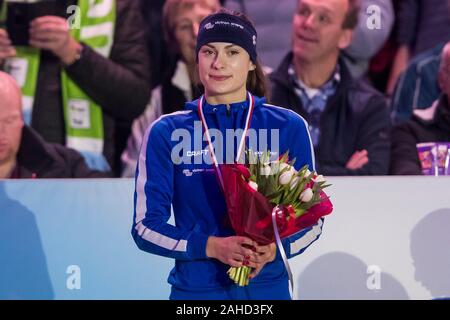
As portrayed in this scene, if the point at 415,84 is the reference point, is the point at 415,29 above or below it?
above

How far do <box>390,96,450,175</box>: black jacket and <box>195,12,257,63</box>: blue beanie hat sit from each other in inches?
58.9

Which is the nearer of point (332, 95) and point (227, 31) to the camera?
point (227, 31)

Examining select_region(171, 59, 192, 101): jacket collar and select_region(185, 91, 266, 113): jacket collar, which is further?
select_region(171, 59, 192, 101): jacket collar

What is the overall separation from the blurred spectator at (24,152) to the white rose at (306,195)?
1848 millimetres

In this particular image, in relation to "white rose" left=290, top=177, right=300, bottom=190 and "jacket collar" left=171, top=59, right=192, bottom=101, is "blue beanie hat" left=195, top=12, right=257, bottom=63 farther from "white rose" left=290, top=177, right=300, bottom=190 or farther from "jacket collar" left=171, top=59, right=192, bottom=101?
"jacket collar" left=171, top=59, right=192, bottom=101

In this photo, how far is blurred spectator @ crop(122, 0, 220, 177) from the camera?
13.5 feet

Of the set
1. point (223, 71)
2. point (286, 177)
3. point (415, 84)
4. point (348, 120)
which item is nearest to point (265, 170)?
point (286, 177)

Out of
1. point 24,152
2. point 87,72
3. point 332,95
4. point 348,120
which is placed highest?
point 87,72

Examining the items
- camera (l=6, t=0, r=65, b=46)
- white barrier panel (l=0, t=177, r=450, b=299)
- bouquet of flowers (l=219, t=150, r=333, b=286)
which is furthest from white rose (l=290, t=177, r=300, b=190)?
camera (l=6, t=0, r=65, b=46)

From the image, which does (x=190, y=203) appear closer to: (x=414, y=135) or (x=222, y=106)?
(x=222, y=106)

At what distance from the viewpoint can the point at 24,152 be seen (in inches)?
163

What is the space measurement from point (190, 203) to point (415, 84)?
1949mm

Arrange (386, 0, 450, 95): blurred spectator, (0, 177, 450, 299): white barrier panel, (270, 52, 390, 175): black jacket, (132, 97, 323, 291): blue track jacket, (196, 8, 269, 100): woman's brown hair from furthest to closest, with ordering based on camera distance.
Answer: (386, 0, 450, 95): blurred spectator → (270, 52, 390, 175): black jacket → (0, 177, 450, 299): white barrier panel → (196, 8, 269, 100): woman's brown hair → (132, 97, 323, 291): blue track jacket

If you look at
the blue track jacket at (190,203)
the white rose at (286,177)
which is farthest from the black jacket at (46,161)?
the white rose at (286,177)
